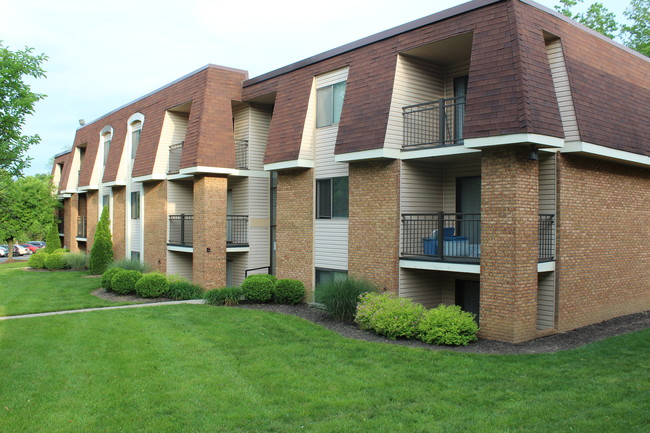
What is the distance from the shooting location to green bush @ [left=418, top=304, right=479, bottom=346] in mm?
11188

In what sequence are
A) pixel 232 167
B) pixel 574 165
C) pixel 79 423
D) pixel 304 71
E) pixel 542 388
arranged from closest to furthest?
pixel 79 423 < pixel 542 388 < pixel 574 165 < pixel 304 71 < pixel 232 167

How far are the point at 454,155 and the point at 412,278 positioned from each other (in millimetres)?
3550

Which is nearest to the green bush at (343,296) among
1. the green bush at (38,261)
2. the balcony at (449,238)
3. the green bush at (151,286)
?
the balcony at (449,238)

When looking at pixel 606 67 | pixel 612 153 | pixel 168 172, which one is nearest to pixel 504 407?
pixel 612 153

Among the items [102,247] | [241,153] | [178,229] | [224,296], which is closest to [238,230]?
[241,153]

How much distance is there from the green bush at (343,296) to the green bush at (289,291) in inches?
107

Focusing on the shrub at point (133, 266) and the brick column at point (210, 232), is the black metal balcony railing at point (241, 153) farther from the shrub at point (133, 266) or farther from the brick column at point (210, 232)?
the shrub at point (133, 266)

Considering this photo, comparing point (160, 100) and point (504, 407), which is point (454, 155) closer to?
point (504, 407)

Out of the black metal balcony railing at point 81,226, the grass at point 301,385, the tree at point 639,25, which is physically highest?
the tree at point 639,25

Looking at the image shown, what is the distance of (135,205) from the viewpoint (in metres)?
25.9

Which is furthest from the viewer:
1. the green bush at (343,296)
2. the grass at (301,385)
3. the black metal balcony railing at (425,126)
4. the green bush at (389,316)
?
the black metal balcony railing at (425,126)

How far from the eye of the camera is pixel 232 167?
19547 millimetres

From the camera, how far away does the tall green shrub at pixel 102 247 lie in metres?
26.5

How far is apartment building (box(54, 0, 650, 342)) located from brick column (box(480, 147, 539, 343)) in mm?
42
